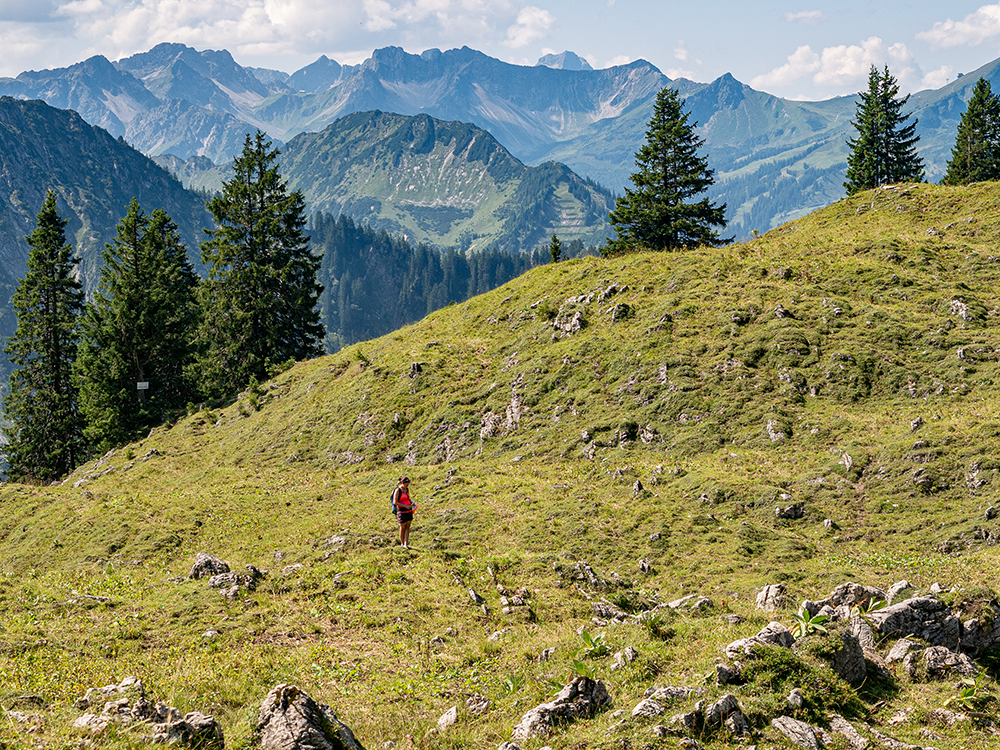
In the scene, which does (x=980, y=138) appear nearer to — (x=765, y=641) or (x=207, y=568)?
(x=765, y=641)

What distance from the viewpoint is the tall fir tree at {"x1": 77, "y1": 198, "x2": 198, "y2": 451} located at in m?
53.1

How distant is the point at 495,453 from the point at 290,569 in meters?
13.4

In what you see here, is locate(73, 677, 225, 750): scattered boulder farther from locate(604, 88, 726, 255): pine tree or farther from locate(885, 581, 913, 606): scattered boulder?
locate(604, 88, 726, 255): pine tree

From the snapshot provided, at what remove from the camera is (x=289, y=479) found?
31.8m

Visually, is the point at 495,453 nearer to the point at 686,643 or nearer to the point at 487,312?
the point at 487,312

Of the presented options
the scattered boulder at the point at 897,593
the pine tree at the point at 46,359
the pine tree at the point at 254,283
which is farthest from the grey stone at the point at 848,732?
the pine tree at the point at 46,359

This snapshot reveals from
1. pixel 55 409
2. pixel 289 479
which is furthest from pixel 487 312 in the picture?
pixel 55 409

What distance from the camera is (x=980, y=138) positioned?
8875 cm

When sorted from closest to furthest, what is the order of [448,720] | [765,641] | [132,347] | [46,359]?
[448,720] < [765,641] < [132,347] < [46,359]

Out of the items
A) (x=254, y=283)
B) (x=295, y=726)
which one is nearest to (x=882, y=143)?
(x=254, y=283)

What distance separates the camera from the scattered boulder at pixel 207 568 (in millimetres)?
18203

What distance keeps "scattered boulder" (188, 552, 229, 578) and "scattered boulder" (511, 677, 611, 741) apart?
11692 mm

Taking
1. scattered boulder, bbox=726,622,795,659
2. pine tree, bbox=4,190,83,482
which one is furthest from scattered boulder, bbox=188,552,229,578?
pine tree, bbox=4,190,83,482

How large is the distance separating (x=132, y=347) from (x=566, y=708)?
5515 cm
